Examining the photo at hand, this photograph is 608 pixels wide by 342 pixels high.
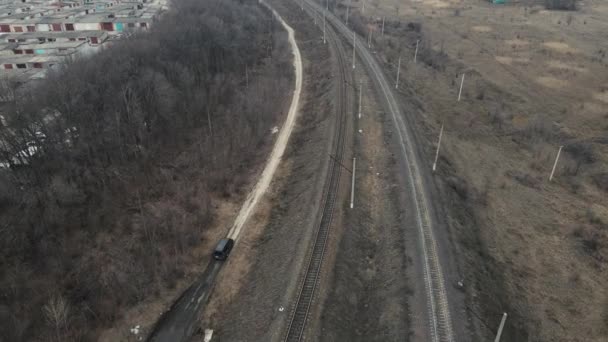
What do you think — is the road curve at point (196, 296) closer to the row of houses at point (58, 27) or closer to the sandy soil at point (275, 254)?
the sandy soil at point (275, 254)

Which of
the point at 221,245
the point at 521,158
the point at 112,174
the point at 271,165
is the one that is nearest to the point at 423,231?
the point at 221,245

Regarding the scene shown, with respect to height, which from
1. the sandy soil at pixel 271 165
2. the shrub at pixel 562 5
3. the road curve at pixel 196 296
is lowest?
the road curve at pixel 196 296

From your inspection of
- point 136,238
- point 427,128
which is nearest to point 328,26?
point 427,128

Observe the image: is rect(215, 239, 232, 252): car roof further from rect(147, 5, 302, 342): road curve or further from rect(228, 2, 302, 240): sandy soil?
rect(228, 2, 302, 240): sandy soil

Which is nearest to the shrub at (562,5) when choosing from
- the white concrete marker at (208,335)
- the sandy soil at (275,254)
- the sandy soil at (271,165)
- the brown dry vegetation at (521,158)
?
the brown dry vegetation at (521,158)

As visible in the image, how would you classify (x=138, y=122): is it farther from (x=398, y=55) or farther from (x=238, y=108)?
(x=398, y=55)

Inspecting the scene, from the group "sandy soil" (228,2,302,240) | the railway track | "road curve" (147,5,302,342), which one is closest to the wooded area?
"sandy soil" (228,2,302,240)
